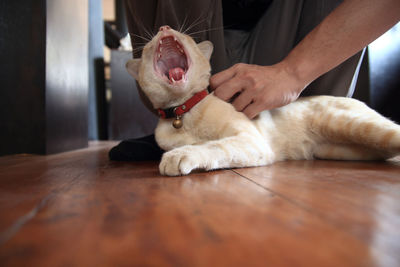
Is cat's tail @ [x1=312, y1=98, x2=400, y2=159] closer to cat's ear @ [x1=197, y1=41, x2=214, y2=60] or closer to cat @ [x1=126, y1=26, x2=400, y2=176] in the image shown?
cat @ [x1=126, y1=26, x2=400, y2=176]

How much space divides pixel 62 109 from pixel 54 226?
1.84 metres

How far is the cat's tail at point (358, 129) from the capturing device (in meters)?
1.15

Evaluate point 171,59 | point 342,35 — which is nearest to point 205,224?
point 342,35

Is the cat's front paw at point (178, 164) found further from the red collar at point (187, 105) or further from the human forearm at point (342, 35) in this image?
the human forearm at point (342, 35)

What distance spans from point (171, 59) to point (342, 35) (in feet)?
2.95

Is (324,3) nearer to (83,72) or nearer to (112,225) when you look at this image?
(112,225)

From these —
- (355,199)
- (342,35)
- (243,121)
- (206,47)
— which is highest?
(206,47)

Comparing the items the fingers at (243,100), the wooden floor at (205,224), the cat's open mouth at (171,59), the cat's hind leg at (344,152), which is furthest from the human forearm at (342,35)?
the wooden floor at (205,224)

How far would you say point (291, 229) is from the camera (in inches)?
15.6

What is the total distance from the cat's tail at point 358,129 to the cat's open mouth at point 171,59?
2.65 ft

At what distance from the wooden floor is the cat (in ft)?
1.44

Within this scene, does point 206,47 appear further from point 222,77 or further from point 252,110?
point 252,110

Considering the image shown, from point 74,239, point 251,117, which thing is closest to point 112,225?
point 74,239

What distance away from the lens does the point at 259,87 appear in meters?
1.21
